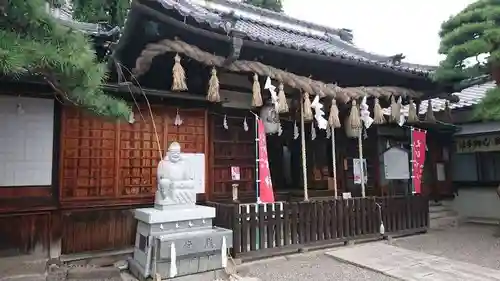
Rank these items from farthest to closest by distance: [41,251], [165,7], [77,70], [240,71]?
1. [240,71]
2. [41,251]
3. [165,7]
4. [77,70]

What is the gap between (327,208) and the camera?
7461 millimetres

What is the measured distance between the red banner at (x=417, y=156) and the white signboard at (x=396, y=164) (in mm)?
1005

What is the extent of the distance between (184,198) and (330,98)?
3845 mm

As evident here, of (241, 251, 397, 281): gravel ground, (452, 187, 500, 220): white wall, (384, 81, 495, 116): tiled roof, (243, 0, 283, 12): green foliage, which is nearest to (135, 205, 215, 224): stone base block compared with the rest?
(241, 251, 397, 281): gravel ground

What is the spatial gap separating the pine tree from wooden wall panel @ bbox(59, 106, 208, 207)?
22.5ft

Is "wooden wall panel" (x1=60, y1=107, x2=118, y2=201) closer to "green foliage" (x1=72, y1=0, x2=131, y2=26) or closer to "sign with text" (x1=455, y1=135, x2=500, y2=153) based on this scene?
"green foliage" (x1=72, y1=0, x2=131, y2=26)

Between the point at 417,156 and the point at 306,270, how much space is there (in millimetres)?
5551

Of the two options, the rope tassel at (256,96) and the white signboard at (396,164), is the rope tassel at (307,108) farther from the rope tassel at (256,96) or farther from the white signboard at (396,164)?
the white signboard at (396,164)

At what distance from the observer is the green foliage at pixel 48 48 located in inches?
129

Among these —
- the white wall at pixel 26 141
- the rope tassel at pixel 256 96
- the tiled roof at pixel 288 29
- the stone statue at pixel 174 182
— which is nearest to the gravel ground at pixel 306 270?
the stone statue at pixel 174 182

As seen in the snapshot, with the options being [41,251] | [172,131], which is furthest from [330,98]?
[41,251]

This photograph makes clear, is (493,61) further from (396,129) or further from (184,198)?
(184,198)

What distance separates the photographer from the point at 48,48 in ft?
11.2

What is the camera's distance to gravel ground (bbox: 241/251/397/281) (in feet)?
18.1
